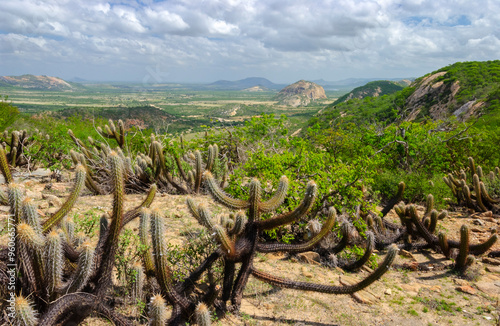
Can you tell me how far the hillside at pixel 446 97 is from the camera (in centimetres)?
3186

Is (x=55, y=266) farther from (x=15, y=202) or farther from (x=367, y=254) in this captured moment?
(x=367, y=254)

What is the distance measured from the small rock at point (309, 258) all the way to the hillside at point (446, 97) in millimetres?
25765

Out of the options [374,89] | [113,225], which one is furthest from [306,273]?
[374,89]

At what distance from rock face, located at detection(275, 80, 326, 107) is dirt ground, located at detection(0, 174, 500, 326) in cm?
13657

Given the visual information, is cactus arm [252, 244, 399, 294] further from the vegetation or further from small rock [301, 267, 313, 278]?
small rock [301, 267, 313, 278]

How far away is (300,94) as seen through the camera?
514ft

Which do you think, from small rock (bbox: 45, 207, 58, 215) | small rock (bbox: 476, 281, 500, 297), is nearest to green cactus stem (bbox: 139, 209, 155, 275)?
small rock (bbox: 45, 207, 58, 215)

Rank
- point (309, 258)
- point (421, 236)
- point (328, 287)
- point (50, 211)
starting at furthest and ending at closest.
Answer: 1. point (421, 236)
2. point (50, 211)
3. point (309, 258)
4. point (328, 287)

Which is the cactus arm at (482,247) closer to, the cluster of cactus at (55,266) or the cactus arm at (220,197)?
the cactus arm at (220,197)

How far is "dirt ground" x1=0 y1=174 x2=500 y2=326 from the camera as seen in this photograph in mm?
4117

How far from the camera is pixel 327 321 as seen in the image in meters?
4.04

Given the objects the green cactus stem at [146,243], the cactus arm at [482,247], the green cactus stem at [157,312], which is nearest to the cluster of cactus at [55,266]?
the green cactus stem at [146,243]

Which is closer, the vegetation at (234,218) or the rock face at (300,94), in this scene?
the vegetation at (234,218)

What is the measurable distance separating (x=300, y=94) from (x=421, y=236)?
6123 inches
